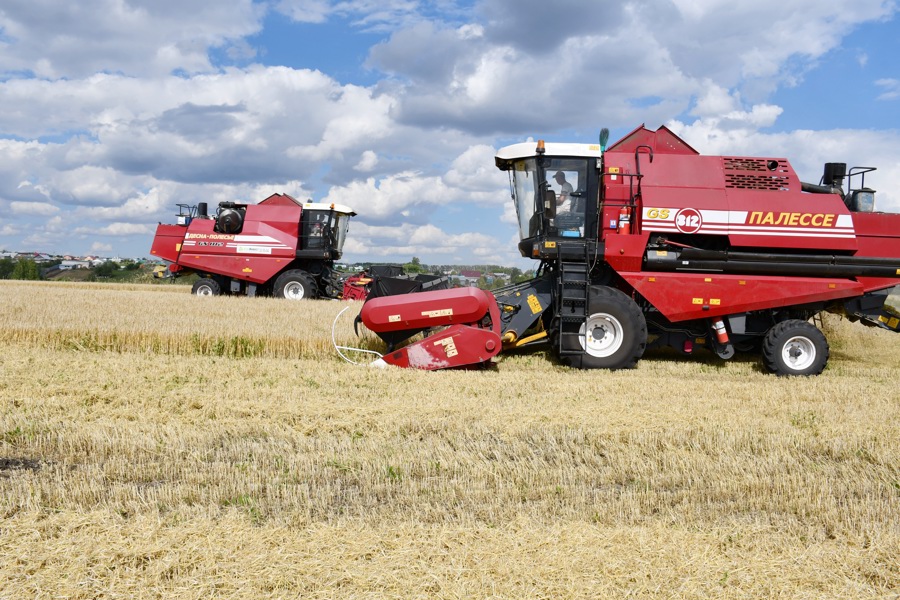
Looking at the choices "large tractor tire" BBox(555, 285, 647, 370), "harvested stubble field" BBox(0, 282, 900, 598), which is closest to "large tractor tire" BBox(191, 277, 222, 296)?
"harvested stubble field" BBox(0, 282, 900, 598)

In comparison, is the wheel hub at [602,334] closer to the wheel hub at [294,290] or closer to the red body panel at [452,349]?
the red body panel at [452,349]

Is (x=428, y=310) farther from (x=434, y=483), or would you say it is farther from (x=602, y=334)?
(x=434, y=483)

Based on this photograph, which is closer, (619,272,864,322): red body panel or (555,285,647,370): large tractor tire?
(555,285,647,370): large tractor tire

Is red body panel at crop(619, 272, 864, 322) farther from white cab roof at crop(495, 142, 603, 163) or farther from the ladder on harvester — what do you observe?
white cab roof at crop(495, 142, 603, 163)

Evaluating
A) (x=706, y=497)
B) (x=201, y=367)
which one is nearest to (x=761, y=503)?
(x=706, y=497)

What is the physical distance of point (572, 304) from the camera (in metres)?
8.16

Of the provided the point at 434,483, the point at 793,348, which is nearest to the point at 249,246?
the point at 793,348

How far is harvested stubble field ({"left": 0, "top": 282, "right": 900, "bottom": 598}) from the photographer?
2.86m

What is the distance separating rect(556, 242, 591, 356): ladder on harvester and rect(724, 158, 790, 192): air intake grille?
194 centimetres

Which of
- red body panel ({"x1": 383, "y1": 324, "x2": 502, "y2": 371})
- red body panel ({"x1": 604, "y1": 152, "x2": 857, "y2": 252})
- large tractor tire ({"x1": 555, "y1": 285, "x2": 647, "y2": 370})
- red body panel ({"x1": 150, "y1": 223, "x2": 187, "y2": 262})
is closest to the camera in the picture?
red body panel ({"x1": 383, "y1": 324, "x2": 502, "y2": 371})

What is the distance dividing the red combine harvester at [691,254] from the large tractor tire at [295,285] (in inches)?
371

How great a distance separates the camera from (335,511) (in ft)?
11.7

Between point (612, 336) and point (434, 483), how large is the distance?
4.68 metres

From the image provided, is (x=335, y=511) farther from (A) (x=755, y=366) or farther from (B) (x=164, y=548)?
(A) (x=755, y=366)
